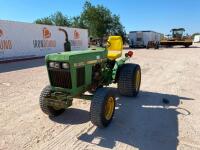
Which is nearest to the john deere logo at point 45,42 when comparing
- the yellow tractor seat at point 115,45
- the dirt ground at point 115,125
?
the dirt ground at point 115,125

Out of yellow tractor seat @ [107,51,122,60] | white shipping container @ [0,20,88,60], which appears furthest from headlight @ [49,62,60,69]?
white shipping container @ [0,20,88,60]

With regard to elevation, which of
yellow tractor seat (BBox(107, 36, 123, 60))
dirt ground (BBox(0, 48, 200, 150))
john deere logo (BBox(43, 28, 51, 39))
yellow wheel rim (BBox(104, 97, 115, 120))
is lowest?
dirt ground (BBox(0, 48, 200, 150))

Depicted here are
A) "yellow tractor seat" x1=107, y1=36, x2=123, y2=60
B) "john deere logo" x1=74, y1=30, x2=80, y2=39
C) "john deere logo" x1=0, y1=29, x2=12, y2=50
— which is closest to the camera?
"yellow tractor seat" x1=107, y1=36, x2=123, y2=60

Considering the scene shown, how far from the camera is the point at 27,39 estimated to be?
58.0 ft

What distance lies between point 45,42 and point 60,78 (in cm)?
1561

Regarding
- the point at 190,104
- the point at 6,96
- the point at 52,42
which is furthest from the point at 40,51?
the point at 190,104

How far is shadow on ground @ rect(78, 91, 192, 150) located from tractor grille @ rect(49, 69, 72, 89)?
974mm

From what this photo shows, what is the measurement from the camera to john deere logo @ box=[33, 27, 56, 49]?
61.2ft

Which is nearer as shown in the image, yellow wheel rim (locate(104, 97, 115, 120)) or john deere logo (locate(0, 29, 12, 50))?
yellow wheel rim (locate(104, 97, 115, 120))

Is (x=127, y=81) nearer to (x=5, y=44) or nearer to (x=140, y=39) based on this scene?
(x=5, y=44)

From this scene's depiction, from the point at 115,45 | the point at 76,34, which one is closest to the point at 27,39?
the point at 76,34

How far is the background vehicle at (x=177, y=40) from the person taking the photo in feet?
115

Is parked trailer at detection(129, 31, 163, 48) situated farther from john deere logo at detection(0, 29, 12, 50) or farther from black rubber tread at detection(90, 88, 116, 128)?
black rubber tread at detection(90, 88, 116, 128)

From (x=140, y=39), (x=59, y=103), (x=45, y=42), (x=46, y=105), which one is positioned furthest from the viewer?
(x=140, y=39)
